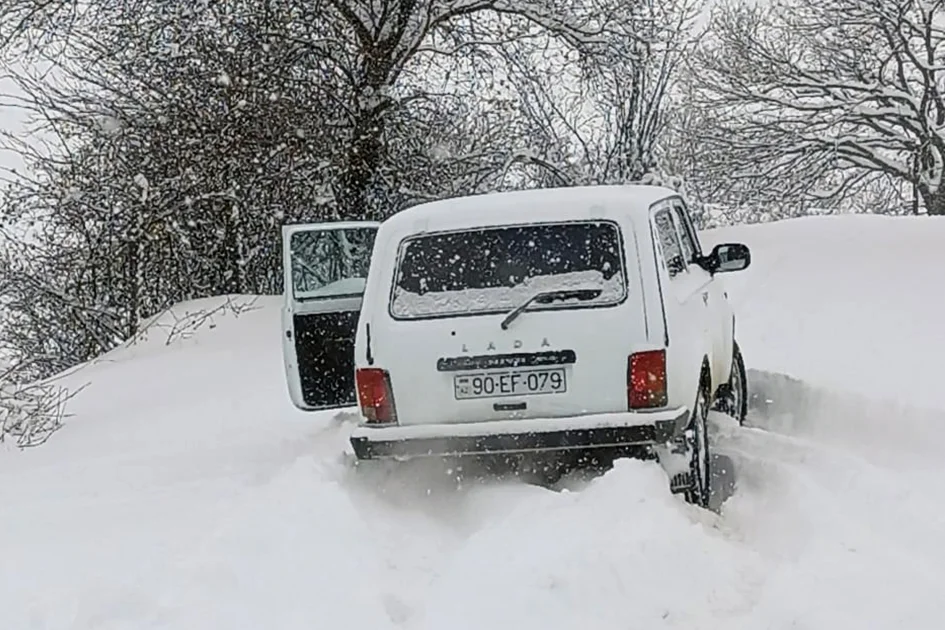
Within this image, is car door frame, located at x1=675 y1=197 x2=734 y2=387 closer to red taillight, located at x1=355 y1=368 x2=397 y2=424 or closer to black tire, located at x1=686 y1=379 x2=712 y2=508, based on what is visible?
black tire, located at x1=686 y1=379 x2=712 y2=508

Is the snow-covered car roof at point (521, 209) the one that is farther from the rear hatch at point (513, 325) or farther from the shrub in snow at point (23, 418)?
the shrub in snow at point (23, 418)

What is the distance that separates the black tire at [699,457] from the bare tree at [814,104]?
23.6 metres

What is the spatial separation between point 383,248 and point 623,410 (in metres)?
1.51

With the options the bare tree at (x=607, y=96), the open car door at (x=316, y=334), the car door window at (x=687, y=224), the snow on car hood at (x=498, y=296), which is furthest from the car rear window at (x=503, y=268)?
the bare tree at (x=607, y=96)

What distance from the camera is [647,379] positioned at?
514 centimetres

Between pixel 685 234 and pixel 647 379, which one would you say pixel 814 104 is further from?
pixel 647 379

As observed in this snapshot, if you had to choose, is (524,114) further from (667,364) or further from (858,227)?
(667,364)

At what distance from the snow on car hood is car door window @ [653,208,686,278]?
448mm

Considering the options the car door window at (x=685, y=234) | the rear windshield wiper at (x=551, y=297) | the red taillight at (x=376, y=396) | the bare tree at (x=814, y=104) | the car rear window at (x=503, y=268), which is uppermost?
the car rear window at (x=503, y=268)

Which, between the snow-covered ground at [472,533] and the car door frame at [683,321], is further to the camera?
the car door frame at [683,321]

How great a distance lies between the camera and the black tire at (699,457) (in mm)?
5359

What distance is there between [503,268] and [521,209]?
32cm

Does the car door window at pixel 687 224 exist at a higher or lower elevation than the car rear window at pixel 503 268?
lower

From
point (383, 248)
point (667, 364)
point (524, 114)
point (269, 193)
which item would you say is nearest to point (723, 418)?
point (667, 364)
